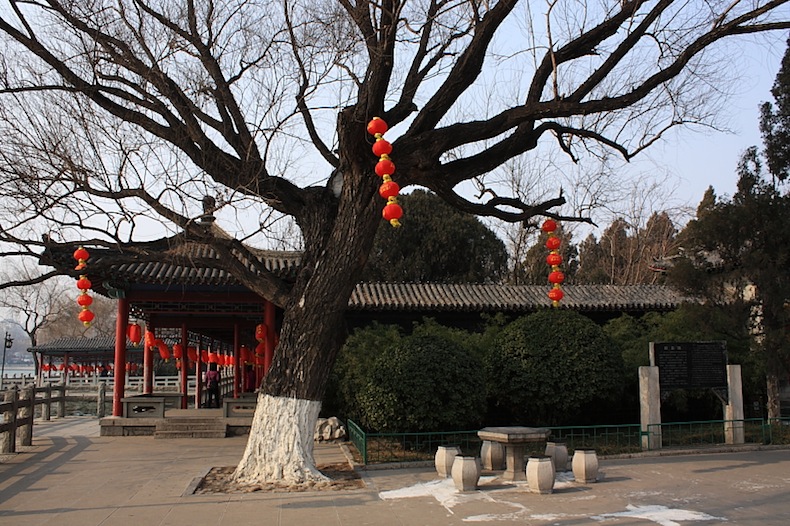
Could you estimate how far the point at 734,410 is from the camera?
416 inches

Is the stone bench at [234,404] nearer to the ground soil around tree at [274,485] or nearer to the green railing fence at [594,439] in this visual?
the green railing fence at [594,439]

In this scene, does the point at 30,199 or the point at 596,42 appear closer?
the point at 30,199

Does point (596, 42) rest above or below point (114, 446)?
above

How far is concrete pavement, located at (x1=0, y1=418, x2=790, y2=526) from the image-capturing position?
6.30 meters

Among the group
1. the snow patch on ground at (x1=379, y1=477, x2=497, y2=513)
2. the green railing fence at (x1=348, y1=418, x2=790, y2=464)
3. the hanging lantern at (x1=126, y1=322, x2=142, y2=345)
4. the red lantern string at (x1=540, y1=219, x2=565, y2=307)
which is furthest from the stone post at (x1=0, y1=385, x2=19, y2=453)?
the red lantern string at (x1=540, y1=219, x2=565, y2=307)

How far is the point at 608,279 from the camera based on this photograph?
30.8 metres

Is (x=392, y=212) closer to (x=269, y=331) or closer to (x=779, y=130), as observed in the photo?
(x=269, y=331)

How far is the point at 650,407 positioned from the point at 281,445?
18.7ft

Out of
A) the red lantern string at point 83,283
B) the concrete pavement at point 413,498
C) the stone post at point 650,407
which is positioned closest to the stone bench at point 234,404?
the concrete pavement at point 413,498

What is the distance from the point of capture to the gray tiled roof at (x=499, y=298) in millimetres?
16906

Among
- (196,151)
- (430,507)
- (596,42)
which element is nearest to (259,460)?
(430,507)

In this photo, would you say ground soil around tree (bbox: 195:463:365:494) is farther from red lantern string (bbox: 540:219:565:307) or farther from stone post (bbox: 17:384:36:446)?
stone post (bbox: 17:384:36:446)

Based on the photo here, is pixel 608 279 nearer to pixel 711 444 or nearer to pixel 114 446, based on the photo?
pixel 711 444

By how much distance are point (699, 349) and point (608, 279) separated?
20728 mm
